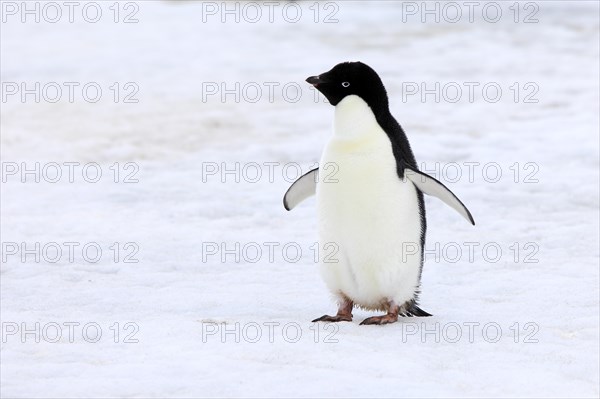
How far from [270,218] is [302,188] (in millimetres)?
2048

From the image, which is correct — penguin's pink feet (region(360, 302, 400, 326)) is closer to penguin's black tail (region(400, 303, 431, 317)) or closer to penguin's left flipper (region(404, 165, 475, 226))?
penguin's black tail (region(400, 303, 431, 317))

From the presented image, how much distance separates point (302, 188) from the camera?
389 cm

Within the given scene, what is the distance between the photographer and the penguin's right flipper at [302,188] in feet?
12.7

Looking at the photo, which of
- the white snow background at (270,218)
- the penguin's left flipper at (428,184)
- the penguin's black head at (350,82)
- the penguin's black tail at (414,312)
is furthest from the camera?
the penguin's black tail at (414,312)

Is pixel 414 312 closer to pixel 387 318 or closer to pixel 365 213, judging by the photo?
pixel 387 318

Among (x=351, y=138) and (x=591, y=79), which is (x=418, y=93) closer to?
(x=591, y=79)

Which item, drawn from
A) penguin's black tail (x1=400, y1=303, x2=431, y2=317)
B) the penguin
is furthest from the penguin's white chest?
penguin's black tail (x1=400, y1=303, x2=431, y2=317)

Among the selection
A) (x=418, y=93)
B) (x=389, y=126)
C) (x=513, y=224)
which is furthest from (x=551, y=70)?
(x=389, y=126)

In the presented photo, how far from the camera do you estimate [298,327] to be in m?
3.53

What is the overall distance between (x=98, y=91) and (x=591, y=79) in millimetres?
4511

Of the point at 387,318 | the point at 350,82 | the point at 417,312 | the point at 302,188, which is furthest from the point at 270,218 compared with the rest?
the point at 350,82

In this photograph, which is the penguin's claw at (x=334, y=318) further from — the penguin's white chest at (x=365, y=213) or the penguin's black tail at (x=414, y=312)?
the penguin's black tail at (x=414, y=312)

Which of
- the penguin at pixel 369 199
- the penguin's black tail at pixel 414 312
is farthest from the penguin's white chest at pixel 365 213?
the penguin's black tail at pixel 414 312

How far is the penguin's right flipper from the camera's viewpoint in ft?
12.7
